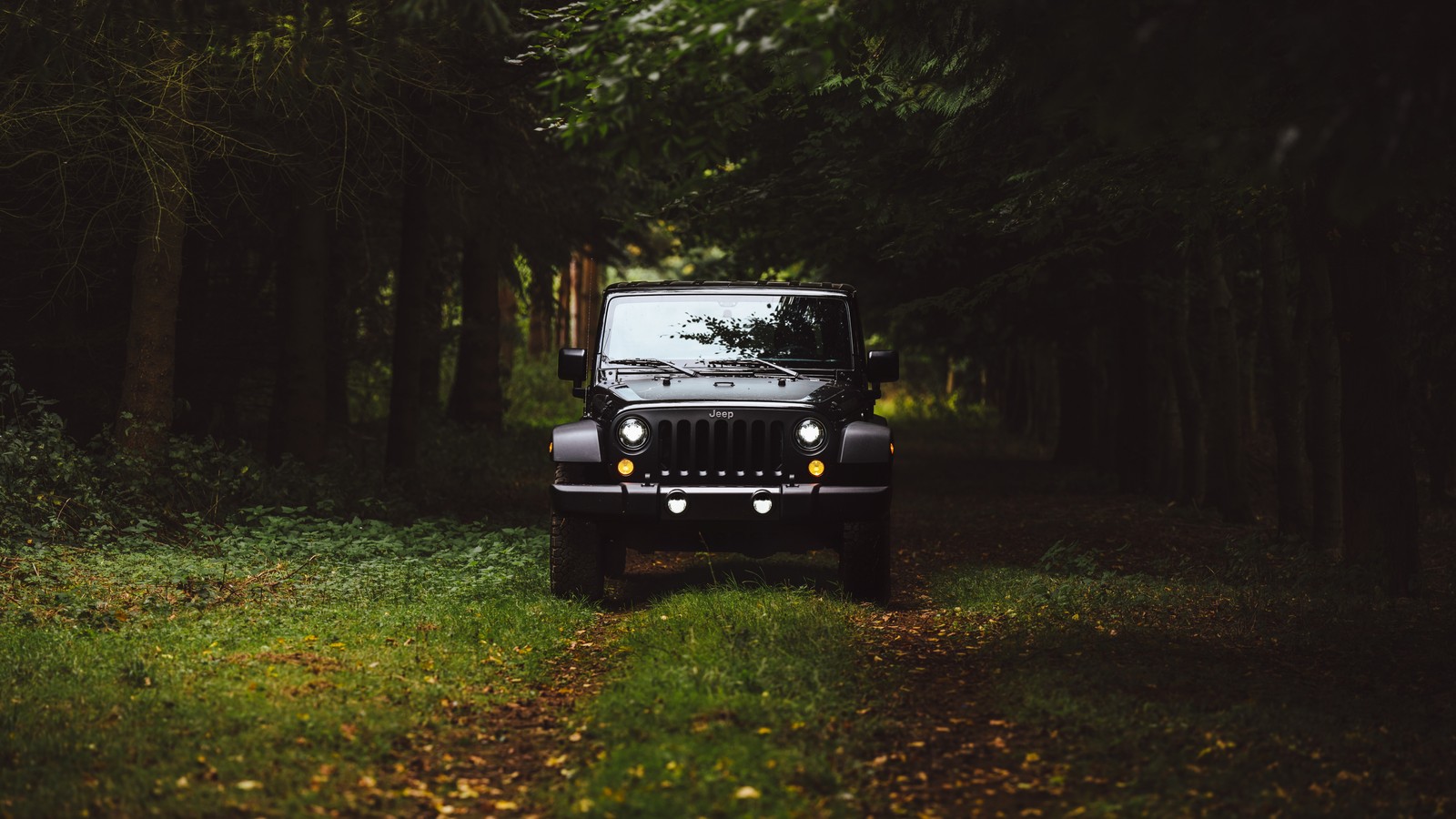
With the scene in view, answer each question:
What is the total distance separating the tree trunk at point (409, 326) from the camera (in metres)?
17.2

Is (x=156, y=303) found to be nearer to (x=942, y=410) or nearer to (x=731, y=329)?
(x=731, y=329)

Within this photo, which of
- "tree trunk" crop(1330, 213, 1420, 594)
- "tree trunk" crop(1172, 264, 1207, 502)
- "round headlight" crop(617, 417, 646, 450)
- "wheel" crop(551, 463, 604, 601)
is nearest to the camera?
"round headlight" crop(617, 417, 646, 450)

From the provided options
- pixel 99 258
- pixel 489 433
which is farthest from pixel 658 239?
pixel 99 258

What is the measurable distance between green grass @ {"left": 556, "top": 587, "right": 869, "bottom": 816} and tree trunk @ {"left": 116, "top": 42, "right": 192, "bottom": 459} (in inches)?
241

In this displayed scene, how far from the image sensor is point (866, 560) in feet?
30.5

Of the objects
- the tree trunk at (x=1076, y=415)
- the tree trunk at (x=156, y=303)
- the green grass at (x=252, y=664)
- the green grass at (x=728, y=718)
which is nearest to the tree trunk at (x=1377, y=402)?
the green grass at (x=728, y=718)

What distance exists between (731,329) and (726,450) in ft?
4.95

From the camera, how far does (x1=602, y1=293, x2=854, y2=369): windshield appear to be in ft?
33.0

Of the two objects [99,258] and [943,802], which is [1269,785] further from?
[99,258]

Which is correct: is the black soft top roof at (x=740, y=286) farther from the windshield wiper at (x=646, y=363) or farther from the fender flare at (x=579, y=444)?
the fender flare at (x=579, y=444)

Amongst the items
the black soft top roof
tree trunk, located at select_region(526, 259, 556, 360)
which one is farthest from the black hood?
tree trunk, located at select_region(526, 259, 556, 360)

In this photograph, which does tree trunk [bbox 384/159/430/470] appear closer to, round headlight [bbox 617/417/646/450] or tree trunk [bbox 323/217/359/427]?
tree trunk [bbox 323/217/359/427]

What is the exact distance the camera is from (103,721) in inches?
236

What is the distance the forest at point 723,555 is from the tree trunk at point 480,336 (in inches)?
75.6
